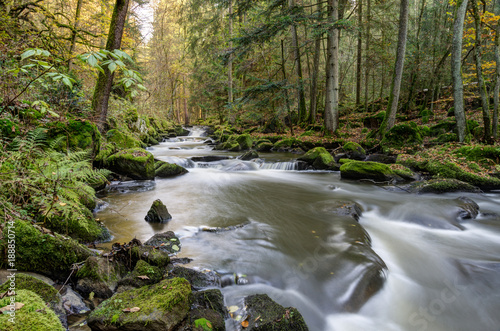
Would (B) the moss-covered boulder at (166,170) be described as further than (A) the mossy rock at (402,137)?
No

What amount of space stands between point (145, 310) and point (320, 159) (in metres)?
9.70

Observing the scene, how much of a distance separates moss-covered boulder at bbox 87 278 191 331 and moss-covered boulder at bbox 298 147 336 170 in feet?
30.2

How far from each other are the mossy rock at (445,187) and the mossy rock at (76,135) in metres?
9.09

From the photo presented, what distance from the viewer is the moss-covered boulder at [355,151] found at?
1173 cm

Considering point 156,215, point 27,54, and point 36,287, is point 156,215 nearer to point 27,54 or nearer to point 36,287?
point 36,287

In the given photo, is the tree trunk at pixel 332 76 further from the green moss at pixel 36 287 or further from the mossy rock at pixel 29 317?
the mossy rock at pixel 29 317

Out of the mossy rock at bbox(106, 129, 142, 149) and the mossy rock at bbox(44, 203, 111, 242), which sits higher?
the mossy rock at bbox(106, 129, 142, 149)

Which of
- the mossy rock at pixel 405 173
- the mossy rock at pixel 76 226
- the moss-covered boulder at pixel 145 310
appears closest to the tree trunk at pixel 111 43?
the mossy rock at pixel 76 226

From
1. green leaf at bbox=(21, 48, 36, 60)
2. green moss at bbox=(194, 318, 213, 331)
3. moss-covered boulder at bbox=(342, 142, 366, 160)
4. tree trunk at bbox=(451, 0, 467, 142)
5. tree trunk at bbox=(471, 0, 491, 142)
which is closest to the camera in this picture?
green leaf at bbox=(21, 48, 36, 60)

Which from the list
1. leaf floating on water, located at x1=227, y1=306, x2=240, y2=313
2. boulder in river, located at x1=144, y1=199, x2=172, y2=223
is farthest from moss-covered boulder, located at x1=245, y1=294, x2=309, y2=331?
boulder in river, located at x1=144, y1=199, x2=172, y2=223

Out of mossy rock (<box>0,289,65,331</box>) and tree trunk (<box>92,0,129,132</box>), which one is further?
tree trunk (<box>92,0,129,132</box>)

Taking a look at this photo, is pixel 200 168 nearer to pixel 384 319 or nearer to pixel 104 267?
pixel 104 267

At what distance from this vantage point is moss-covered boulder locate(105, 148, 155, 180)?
7.98 metres

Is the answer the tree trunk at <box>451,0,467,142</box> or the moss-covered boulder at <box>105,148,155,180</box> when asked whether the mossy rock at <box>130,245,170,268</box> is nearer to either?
the moss-covered boulder at <box>105,148,155,180</box>
